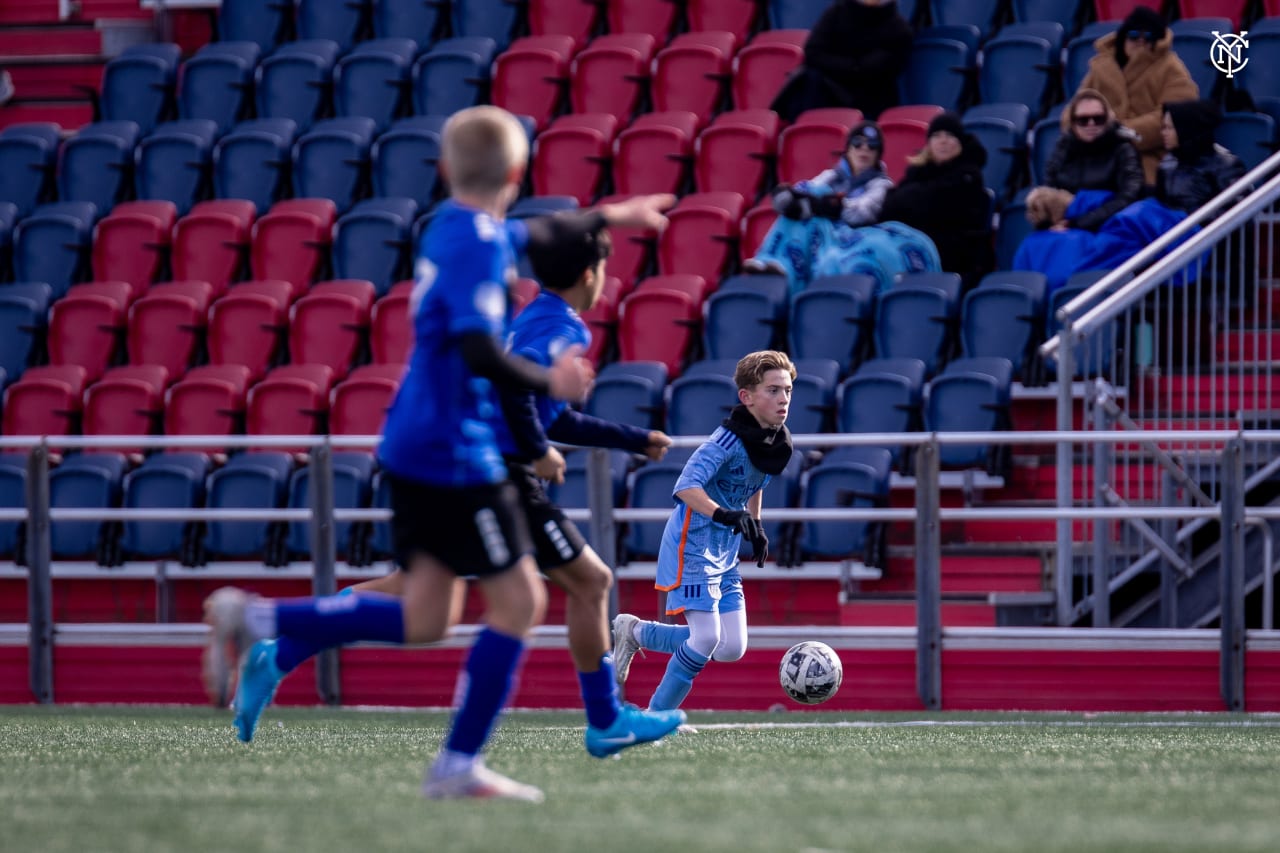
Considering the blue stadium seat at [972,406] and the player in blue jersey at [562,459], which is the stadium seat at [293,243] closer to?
the blue stadium seat at [972,406]

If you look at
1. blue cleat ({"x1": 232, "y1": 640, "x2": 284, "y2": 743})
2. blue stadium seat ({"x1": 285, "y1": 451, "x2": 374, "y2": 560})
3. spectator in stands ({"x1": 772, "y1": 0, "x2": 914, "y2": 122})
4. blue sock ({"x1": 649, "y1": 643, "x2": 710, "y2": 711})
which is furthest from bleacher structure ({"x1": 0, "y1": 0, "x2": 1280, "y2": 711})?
blue cleat ({"x1": 232, "y1": 640, "x2": 284, "y2": 743})

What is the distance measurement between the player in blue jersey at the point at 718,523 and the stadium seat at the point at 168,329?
265 inches

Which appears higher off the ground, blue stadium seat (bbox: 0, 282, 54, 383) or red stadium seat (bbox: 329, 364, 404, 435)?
blue stadium seat (bbox: 0, 282, 54, 383)

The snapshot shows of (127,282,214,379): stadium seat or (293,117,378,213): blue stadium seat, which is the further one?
(293,117,378,213): blue stadium seat

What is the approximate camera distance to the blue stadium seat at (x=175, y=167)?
48.2ft

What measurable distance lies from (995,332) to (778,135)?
117 inches

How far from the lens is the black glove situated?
7.02 meters

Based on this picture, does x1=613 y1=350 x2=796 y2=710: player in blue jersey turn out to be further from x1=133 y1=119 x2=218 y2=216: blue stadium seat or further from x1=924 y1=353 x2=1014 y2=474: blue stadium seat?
x1=133 y1=119 x2=218 y2=216: blue stadium seat

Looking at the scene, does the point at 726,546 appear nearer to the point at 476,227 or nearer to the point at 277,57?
the point at 476,227

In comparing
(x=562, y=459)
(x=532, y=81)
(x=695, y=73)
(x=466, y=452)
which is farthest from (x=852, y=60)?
(x=466, y=452)

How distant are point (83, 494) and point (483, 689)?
793 cm

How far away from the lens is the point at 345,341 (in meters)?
12.9

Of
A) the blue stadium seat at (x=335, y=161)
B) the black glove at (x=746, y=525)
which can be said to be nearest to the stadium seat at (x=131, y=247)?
the blue stadium seat at (x=335, y=161)

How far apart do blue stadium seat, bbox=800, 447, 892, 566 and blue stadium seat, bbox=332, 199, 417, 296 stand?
4.21m
